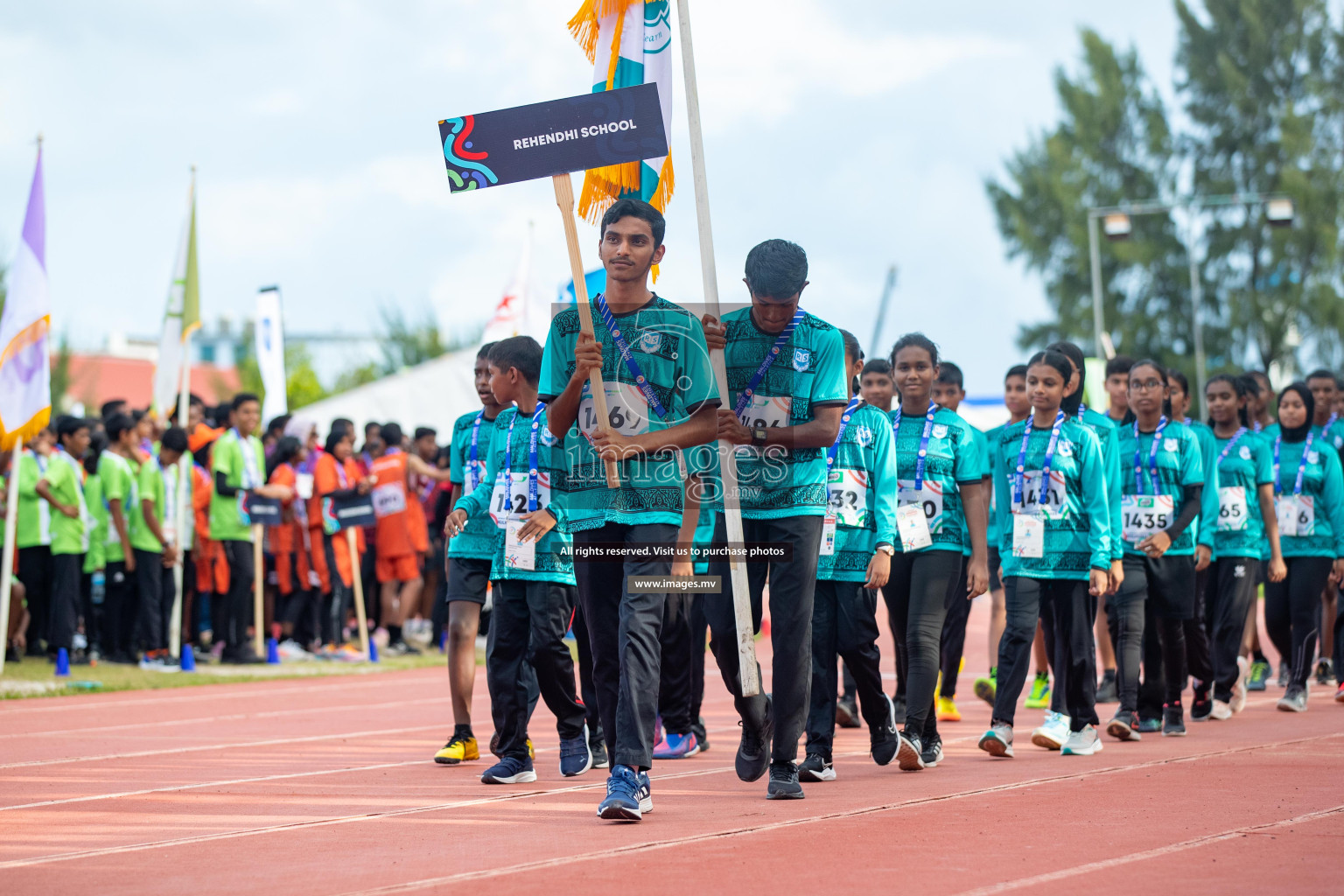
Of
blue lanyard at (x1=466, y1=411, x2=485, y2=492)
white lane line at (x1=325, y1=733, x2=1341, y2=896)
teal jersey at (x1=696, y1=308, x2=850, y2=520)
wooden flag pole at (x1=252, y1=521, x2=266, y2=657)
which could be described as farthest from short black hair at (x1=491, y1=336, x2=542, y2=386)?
Answer: wooden flag pole at (x1=252, y1=521, x2=266, y2=657)

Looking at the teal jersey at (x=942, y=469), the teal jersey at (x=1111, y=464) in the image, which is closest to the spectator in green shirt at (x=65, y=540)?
the teal jersey at (x=942, y=469)

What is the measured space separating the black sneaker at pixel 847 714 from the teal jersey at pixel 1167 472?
7.23 feet

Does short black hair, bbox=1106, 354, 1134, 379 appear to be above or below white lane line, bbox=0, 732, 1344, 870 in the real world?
above

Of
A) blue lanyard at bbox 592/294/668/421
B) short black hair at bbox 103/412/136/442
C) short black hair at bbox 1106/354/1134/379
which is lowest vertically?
blue lanyard at bbox 592/294/668/421

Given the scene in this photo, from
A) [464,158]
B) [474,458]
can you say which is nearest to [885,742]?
[474,458]

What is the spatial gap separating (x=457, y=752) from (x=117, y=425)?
8.52 metres

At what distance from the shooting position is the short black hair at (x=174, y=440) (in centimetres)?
1574

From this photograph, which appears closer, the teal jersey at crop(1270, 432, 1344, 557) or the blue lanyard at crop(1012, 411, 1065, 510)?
the blue lanyard at crop(1012, 411, 1065, 510)

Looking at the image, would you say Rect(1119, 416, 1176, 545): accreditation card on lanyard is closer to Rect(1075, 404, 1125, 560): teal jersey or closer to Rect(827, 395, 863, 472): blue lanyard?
Rect(1075, 404, 1125, 560): teal jersey

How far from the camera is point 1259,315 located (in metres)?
49.1

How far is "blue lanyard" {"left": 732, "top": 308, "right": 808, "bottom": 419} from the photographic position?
6.97m

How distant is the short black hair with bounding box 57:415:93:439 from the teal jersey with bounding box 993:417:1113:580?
11431 millimetres

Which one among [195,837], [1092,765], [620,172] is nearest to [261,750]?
[195,837]

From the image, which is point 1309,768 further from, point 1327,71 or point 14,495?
point 1327,71
